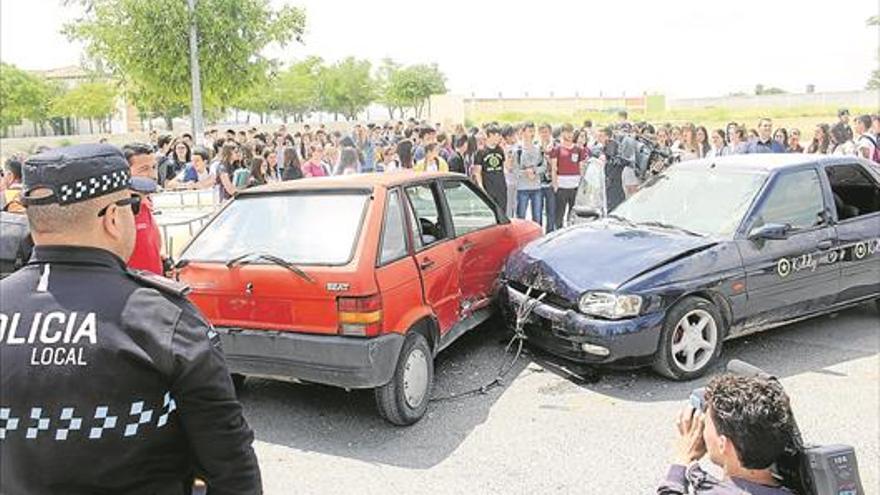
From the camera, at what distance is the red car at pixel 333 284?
4723 mm

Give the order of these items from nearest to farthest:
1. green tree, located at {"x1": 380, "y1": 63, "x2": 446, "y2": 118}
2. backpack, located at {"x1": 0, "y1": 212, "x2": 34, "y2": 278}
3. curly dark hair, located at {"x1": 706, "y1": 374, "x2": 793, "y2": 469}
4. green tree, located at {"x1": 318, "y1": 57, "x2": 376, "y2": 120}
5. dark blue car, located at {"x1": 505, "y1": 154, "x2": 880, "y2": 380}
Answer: curly dark hair, located at {"x1": 706, "y1": 374, "x2": 793, "y2": 469} → backpack, located at {"x1": 0, "y1": 212, "x2": 34, "y2": 278} → dark blue car, located at {"x1": 505, "y1": 154, "x2": 880, "y2": 380} → green tree, located at {"x1": 380, "y1": 63, "x2": 446, "y2": 118} → green tree, located at {"x1": 318, "y1": 57, "x2": 376, "y2": 120}

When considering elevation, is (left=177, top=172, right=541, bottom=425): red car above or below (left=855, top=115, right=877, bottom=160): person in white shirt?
below

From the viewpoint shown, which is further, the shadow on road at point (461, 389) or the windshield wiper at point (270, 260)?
the shadow on road at point (461, 389)

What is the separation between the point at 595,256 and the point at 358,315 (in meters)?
2.15

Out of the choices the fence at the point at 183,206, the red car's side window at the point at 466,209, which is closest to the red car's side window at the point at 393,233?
the red car's side window at the point at 466,209

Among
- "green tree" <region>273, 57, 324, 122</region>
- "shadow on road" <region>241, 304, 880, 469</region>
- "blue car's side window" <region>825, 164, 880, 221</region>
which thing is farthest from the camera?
"green tree" <region>273, 57, 324, 122</region>

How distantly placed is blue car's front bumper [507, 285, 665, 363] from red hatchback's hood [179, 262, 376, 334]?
65.9 inches

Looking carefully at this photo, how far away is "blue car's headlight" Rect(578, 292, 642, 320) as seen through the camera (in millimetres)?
5484

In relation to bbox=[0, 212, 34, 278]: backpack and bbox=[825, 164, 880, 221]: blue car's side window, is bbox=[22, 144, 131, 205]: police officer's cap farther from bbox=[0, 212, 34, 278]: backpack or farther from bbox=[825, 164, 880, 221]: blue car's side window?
bbox=[825, 164, 880, 221]: blue car's side window

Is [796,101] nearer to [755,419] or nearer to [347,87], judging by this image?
[347,87]

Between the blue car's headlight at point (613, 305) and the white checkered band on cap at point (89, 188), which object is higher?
the white checkered band on cap at point (89, 188)

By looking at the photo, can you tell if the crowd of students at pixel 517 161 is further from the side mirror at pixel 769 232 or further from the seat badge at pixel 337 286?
the seat badge at pixel 337 286

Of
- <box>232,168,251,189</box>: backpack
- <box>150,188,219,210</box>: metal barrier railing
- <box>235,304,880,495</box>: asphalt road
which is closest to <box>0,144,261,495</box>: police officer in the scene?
<box>235,304,880,495</box>: asphalt road

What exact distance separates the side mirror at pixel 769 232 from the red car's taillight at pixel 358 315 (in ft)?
10.3
